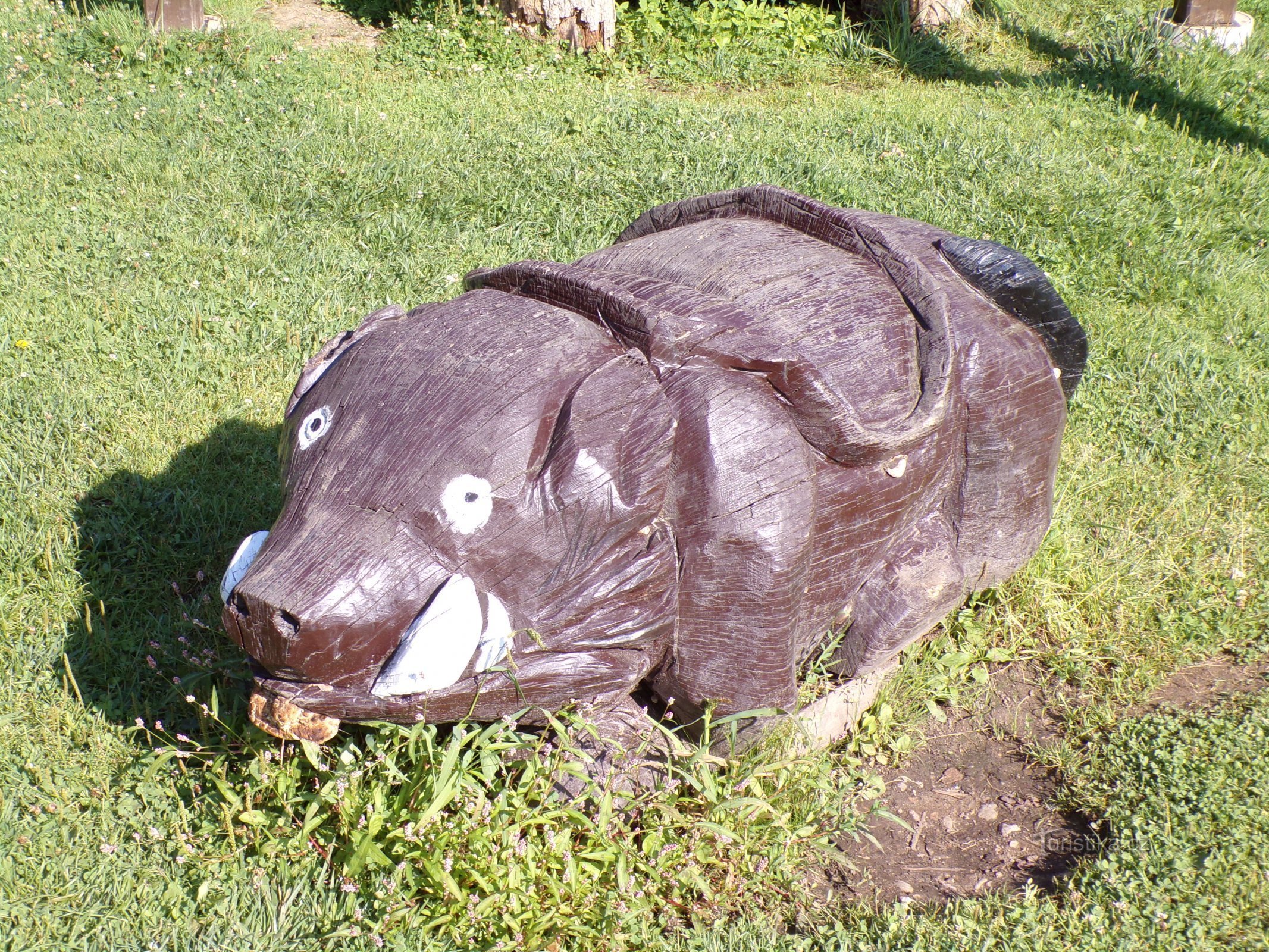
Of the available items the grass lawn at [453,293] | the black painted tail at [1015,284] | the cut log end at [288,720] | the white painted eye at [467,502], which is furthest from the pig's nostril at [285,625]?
the black painted tail at [1015,284]

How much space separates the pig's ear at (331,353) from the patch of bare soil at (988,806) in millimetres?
1667

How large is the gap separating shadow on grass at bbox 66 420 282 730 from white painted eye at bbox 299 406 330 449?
83 cm

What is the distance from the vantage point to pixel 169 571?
3.46m

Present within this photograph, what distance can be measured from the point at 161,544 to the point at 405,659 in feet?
5.78

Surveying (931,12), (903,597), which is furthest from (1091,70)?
(903,597)

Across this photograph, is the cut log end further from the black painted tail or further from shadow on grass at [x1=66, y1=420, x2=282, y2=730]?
the black painted tail

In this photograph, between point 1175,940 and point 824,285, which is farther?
point 824,285

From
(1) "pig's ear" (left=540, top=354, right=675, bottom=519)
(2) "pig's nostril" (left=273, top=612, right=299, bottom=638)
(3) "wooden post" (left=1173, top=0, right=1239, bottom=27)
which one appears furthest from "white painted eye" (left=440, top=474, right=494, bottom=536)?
(3) "wooden post" (left=1173, top=0, right=1239, bottom=27)

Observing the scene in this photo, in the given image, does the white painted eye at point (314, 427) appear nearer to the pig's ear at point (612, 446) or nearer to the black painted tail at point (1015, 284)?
the pig's ear at point (612, 446)

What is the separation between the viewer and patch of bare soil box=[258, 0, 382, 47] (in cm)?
748

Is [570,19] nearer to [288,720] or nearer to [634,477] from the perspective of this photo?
[634,477]

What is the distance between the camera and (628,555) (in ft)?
7.36

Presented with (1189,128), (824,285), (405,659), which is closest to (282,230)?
(824,285)

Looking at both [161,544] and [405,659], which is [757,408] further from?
[161,544]
